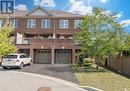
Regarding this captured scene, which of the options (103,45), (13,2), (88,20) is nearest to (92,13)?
(88,20)

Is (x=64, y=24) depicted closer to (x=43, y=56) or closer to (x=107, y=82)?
(x=43, y=56)

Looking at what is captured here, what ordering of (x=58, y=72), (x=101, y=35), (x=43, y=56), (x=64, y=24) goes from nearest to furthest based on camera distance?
(x=58, y=72) < (x=101, y=35) < (x=43, y=56) < (x=64, y=24)

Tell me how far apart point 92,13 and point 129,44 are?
4993 millimetres

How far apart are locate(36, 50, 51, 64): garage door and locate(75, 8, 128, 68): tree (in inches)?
676

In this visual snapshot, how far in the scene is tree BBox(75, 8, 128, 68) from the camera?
2876cm

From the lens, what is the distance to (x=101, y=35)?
94.8 ft

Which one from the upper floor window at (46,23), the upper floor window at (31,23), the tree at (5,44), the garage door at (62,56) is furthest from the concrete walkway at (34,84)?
the upper floor window at (31,23)

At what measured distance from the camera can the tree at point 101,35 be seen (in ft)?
94.4

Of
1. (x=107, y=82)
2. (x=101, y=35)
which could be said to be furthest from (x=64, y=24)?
(x=107, y=82)

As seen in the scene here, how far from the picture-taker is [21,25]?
171ft

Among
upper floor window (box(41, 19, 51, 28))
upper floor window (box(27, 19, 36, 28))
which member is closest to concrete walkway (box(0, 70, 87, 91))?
upper floor window (box(41, 19, 51, 28))

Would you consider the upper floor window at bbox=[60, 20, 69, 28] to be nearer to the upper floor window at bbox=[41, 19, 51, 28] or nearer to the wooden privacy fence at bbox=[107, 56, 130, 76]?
the upper floor window at bbox=[41, 19, 51, 28]

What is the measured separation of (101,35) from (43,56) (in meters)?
19.3

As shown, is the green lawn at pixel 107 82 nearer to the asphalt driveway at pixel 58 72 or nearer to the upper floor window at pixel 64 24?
the asphalt driveway at pixel 58 72
